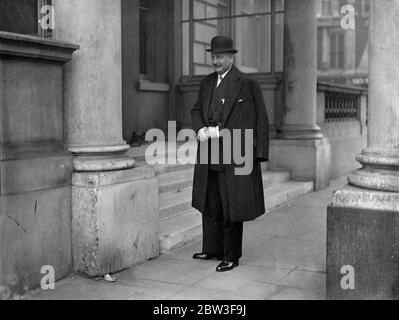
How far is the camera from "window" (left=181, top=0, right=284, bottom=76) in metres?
11.2

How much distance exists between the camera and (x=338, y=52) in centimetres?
4469

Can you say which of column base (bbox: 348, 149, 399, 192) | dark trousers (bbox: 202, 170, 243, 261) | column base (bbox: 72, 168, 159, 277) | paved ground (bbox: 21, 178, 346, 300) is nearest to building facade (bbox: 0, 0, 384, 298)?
column base (bbox: 72, 168, 159, 277)

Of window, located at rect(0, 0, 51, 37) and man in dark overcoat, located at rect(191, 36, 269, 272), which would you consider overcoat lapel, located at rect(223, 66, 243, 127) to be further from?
window, located at rect(0, 0, 51, 37)

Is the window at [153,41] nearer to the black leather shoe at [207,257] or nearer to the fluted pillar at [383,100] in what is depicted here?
the black leather shoe at [207,257]

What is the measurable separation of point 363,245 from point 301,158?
5907 mm

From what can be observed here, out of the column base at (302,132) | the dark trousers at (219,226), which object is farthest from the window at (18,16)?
the column base at (302,132)

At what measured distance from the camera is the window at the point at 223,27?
1122 centimetres

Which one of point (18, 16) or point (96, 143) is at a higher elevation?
point (18, 16)

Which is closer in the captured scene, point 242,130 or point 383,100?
point 383,100

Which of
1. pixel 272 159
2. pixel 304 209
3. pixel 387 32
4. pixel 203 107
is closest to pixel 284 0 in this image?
pixel 272 159

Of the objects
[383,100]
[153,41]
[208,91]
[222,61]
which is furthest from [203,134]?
[153,41]

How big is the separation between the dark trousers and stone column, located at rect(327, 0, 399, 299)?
4.14ft

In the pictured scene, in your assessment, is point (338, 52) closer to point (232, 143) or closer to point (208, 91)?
point (208, 91)

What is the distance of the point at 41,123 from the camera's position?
4863 millimetres
